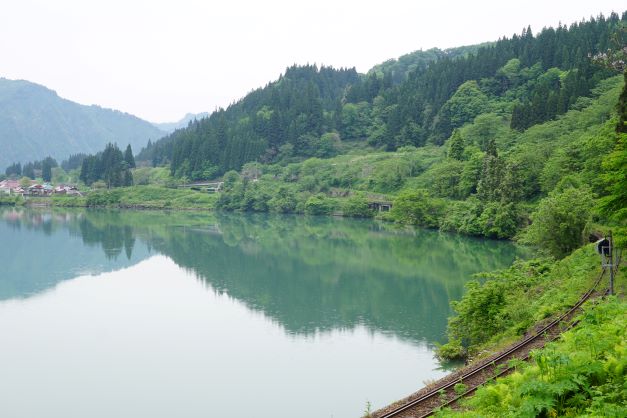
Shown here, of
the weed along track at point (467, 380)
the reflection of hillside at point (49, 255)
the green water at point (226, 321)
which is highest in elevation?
the weed along track at point (467, 380)

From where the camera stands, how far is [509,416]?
8.85m

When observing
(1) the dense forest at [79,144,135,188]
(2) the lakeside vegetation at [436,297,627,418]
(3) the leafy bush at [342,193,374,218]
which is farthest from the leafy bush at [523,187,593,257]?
(1) the dense forest at [79,144,135,188]

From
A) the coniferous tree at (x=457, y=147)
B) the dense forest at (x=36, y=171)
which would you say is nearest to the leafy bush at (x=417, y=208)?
the coniferous tree at (x=457, y=147)

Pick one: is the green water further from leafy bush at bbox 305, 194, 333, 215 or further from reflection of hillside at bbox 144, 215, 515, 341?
leafy bush at bbox 305, 194, 333, 215

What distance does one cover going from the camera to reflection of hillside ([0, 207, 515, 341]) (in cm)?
2947

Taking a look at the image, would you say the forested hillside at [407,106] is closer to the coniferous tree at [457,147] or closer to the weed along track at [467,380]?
the coniferous tree at [457,147]

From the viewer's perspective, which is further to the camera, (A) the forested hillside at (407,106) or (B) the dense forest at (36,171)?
(B) the dense forest at (36,171)

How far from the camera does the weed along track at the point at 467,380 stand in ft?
40.9

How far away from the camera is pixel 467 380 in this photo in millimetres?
13984

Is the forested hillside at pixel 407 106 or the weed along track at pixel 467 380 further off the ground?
the forested hillside at pixel 407 106

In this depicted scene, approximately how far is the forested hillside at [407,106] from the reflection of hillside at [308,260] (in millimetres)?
30556

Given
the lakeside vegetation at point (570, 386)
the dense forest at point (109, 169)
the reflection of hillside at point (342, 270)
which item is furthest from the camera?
the dense forest at point (109, 169)

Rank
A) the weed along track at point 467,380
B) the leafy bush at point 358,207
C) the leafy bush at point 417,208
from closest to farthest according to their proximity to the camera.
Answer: the weed along track at point 467,380
the leafy bush at point 417,208
the leafy bush at point 358,207

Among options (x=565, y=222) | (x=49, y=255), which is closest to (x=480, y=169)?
(x=565, y=222)
